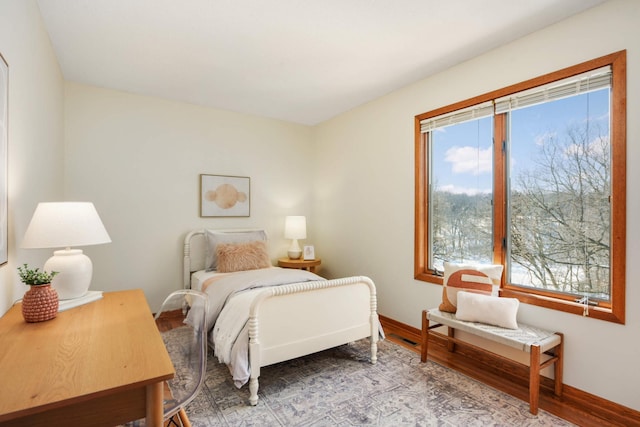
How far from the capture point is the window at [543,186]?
81.7 inches

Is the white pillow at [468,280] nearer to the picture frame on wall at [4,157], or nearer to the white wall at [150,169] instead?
the white wall at [150,169]

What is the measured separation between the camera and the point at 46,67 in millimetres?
2398

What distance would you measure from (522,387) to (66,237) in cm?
302

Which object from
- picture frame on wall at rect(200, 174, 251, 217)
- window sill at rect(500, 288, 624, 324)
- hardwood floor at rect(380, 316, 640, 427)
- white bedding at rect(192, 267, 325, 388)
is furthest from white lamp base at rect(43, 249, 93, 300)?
window sill at rect(500, 288, 624, 324)

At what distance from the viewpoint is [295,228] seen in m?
4.33

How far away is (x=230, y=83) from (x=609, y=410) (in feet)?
12.9

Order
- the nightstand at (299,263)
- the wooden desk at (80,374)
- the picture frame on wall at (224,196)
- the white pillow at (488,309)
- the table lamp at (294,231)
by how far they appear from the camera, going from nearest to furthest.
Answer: the wooden desk at (80,374) < the white pillow at (488,309) < the picture frame on wall at (224,196) < the nightstand at (299,263) < the table lamp at (294,231)

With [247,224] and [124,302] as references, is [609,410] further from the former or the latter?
[247,224]

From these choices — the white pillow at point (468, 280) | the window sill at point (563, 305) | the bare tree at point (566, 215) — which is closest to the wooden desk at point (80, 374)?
the white pillow at point (468, 280)

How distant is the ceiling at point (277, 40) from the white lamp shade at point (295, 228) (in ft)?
5.31

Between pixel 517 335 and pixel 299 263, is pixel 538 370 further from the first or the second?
pixel 299 263

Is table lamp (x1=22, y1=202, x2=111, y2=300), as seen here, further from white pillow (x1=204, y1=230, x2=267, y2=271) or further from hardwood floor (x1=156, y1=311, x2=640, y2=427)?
white pillow (x1=204, y1=230, x2=267, y2=271)

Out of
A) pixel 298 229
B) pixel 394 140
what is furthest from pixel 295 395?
pixel 394 140

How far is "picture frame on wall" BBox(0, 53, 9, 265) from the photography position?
1.46 meters
